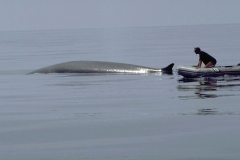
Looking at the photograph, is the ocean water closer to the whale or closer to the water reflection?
the water reflection

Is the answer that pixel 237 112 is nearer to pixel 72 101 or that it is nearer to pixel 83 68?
pixel 72 101

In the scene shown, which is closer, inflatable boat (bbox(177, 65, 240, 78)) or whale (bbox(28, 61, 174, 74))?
inflatable boat (bbox(177, 65, 240, 78))

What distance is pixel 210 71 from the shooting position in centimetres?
2653

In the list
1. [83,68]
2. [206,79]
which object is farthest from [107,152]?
[83,68]

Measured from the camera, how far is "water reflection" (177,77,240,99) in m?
19.9

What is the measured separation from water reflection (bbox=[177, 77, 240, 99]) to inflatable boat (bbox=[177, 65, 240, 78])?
0.41 m

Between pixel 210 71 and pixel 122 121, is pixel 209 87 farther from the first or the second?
pixel 122 121

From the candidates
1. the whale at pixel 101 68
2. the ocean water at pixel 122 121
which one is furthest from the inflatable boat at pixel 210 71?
the whale at pixel 101 68

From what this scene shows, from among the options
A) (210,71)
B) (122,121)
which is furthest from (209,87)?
(122,121)

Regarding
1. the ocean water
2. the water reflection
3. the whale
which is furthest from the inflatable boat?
the whale

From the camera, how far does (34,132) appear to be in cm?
1373

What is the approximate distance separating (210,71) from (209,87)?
396 centimetres

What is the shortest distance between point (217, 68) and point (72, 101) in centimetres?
915

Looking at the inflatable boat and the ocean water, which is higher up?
the inflatable boat
